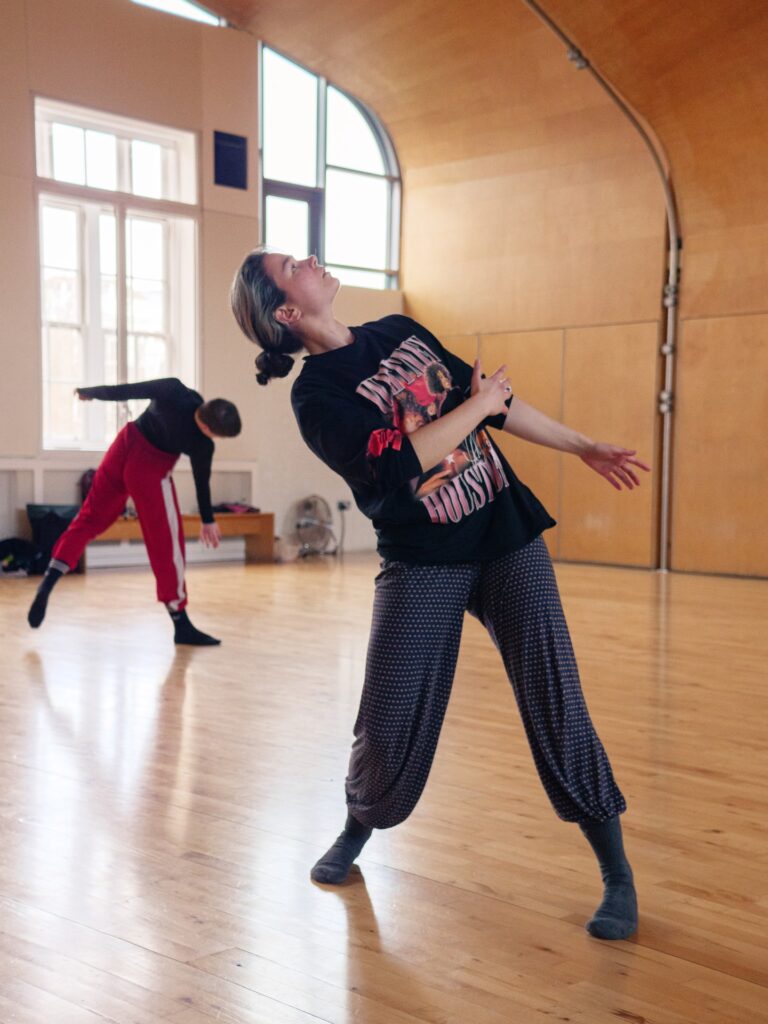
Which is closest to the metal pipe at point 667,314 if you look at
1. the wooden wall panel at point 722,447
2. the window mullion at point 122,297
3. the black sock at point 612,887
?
the wooden wall panel at point 722,447

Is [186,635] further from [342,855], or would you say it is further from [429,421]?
[429,421]

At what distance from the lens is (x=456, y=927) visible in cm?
207

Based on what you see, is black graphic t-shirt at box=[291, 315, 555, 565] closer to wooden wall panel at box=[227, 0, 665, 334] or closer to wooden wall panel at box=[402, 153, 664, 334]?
wooden wall panel at box=[227, 0, 665, 334]

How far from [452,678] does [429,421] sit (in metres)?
0.47

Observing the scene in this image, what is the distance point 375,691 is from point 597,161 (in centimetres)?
865

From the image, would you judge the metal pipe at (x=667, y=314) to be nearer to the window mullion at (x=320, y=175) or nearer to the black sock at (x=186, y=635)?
the window mullion at (x=320, y=175)

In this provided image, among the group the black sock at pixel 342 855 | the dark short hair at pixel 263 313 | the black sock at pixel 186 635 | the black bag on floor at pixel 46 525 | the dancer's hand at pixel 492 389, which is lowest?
the black sock at pixel 186 635

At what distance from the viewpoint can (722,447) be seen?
939 cm

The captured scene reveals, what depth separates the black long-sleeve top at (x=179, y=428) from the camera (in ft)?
16.9

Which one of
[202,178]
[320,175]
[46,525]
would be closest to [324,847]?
[46,525]

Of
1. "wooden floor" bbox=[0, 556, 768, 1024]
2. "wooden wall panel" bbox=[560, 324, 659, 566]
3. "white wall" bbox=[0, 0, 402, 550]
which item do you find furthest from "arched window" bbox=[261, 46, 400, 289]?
"wooden floor" bbox=[0, 556, 768, 1024]

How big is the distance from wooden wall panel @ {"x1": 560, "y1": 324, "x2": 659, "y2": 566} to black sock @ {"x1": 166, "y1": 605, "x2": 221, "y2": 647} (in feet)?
16.8

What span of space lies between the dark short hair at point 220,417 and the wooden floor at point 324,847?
3.32 ft

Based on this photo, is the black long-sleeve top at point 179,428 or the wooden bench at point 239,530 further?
the wooden bench at point 239,530
